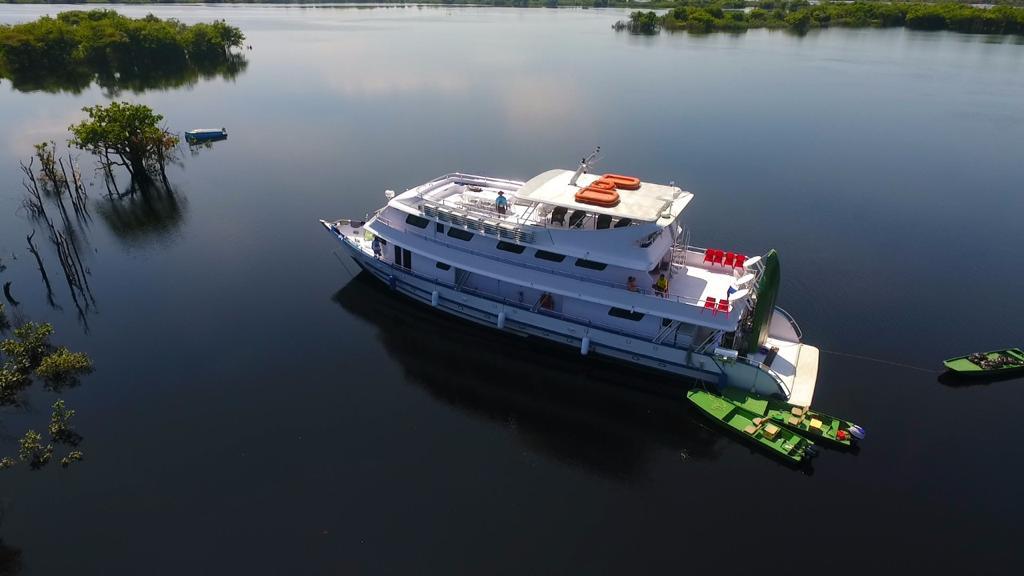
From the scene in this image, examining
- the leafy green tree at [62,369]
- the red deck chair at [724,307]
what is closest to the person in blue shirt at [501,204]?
the red deck chair at [724,307]

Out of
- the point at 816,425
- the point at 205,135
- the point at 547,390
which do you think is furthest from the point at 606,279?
the point at 205,135

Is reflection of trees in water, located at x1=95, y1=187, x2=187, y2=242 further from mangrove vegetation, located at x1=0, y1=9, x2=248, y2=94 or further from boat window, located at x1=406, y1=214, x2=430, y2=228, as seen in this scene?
mangrove vegetation, located at x1=0, y1=9, x2=248, y2=94

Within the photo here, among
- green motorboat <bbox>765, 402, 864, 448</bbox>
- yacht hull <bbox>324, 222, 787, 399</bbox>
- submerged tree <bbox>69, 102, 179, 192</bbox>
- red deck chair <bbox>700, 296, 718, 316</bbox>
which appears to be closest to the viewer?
green motorboat <bbox>765, 402, 864, 448</bbox>

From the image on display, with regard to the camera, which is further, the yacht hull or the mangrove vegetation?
the mangrove vegetation

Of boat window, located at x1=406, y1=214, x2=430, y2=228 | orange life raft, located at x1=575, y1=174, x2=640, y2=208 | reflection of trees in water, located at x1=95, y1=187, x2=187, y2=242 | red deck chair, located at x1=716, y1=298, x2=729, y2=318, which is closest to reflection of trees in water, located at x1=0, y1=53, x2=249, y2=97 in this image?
reflection of trees in water, located at x1=95, y1=187, x2=187, y2=242

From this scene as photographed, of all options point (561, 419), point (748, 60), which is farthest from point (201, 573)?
point (748, 60)

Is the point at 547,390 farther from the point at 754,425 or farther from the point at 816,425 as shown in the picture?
the point at 816,425

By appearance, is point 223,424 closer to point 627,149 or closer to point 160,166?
point 160,166
